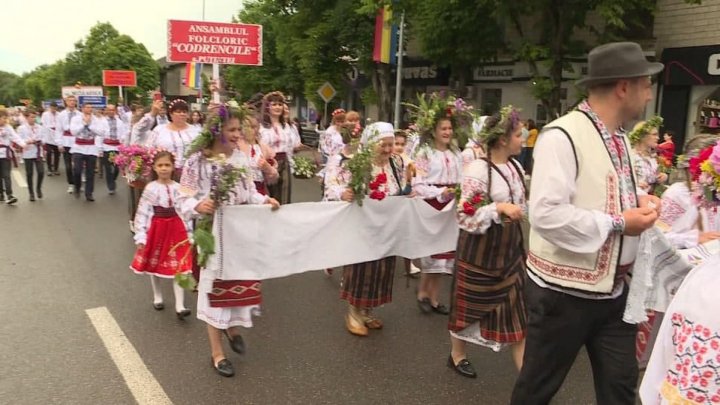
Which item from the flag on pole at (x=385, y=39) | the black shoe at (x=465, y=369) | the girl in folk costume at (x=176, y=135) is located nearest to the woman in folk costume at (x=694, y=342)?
the black shoe at (x=465, y=369)

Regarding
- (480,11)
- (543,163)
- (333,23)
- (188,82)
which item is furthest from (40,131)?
(543,163)

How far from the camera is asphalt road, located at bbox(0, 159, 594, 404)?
3973 millimetres

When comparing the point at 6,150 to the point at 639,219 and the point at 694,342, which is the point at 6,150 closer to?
the point at 639,219

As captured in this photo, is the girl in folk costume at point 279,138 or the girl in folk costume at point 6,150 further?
the girl in folk costume at point 6,150

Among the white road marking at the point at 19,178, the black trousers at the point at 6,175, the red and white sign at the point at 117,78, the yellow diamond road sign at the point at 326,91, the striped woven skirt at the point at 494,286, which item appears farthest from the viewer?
the red and white sign at the point at 117,78

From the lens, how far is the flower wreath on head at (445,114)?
5202mm

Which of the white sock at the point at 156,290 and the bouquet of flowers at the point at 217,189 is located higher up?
the bouquet of flowers at the point at 217,189

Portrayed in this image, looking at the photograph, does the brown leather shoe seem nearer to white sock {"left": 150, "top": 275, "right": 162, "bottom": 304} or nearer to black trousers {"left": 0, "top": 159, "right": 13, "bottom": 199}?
white sock {"left": 150, "top": 275, "right": 162, "bottom": 304}

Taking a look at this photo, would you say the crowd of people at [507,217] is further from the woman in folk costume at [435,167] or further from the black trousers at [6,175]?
the black trousers at [6,175]

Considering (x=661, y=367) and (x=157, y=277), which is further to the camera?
(x=157, y=277)

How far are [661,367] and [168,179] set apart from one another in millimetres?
4816

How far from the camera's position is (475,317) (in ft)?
13.5

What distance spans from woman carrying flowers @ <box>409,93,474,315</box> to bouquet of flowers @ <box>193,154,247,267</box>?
1903mm

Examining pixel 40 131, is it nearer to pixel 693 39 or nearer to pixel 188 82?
pixel 188 82
